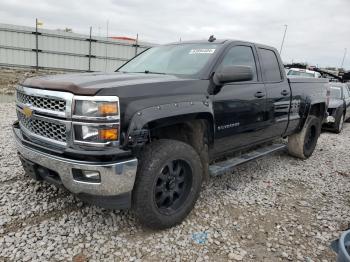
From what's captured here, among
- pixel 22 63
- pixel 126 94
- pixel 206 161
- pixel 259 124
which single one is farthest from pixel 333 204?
pixel 22 63

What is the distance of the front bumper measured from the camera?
2.49 m

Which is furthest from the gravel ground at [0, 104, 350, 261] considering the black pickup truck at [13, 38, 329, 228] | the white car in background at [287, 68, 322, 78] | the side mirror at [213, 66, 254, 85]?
the white car in background at [287, 68, 322, 78]

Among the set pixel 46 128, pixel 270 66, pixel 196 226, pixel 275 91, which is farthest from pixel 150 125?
pixel 270 66

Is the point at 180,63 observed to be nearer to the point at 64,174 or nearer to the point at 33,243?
the point at 64,174

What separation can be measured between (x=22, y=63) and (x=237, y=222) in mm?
16825

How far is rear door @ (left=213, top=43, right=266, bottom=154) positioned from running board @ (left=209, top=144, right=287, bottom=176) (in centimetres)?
18

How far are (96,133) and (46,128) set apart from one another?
0.59 m

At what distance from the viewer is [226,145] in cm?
377

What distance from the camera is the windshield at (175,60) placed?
359 cm

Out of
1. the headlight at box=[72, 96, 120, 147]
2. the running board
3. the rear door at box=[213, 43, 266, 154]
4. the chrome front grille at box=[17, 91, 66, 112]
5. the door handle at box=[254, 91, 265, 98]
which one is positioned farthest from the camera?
the door handle at box=[254, 91, 265, 98]

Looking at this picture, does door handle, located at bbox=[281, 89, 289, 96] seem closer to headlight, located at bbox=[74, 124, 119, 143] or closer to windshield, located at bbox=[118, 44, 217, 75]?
windshield, located at bbox=[118, 44, 217, 75]

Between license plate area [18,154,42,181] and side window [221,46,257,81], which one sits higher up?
side window [221,46,257,81]

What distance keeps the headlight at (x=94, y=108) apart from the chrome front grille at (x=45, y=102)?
0.15 meters

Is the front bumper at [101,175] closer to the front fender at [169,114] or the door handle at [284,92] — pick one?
the front fender at [169,114]
